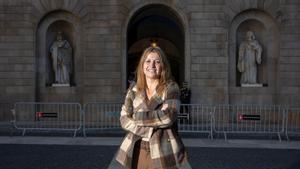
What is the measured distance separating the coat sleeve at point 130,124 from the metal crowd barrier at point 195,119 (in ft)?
34.2

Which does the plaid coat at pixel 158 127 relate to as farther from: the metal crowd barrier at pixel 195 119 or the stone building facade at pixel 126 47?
the stone building facade at pixel 126 47

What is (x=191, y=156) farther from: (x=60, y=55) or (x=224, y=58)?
(x=60, y=55)

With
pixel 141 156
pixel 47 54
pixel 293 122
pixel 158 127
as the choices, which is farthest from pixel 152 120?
pixel 47 54

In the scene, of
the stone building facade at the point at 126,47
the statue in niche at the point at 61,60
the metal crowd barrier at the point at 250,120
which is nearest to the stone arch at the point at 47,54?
the stone building facade at the point at 126,47

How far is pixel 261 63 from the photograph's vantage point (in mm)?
19297

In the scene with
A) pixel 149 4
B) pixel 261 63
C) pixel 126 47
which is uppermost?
pixel 149 4

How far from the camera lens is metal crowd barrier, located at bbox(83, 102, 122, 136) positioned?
15.7 meters

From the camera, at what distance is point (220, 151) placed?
A: 1173 centimetres

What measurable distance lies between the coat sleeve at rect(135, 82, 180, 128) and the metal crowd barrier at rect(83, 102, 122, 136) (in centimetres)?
1143

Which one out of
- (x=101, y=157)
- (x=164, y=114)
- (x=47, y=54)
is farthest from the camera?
(x=47, y=54)

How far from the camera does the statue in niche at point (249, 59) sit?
62.3 ft

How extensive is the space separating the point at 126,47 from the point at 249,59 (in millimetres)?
5199


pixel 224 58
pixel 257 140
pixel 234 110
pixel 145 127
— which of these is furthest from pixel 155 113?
pixel 224 58

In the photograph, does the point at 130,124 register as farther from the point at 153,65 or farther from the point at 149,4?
the point at 149,4
